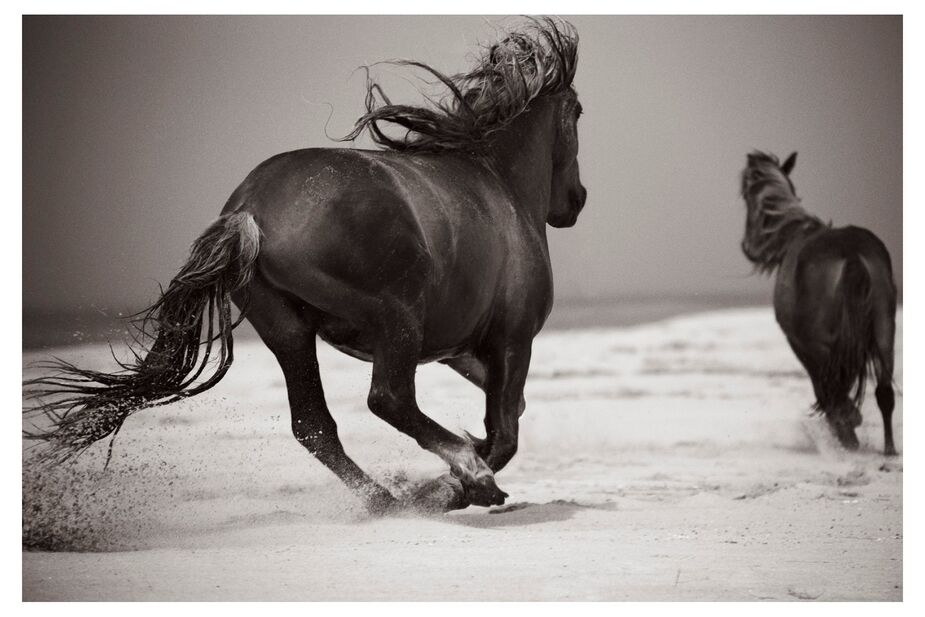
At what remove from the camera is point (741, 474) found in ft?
25.7

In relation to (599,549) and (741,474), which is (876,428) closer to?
(741,474)

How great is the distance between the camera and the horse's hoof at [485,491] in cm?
502

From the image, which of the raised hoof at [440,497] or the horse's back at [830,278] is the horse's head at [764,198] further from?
the raised hoof at [440,497]

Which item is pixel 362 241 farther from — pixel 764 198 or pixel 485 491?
pixel 764 198

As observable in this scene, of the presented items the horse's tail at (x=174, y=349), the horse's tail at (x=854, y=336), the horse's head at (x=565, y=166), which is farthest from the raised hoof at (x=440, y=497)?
the horse's tail at (x=854, y=336)

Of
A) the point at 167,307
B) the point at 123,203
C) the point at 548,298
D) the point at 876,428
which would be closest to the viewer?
the point at 167,307

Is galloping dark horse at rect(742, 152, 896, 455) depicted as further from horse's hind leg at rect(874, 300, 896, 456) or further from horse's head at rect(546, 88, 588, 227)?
horse's head at rect(546, 88, 588, 227)

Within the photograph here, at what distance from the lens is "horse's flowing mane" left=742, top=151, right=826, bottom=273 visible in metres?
9.48

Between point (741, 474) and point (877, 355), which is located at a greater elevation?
point (877, 355)

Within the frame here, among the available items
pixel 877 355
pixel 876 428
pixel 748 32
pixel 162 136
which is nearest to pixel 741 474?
pixel 877 355

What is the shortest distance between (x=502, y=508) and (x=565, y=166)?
5.65ft

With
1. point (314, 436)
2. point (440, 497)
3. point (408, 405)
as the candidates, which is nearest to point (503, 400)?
point (440, 497)

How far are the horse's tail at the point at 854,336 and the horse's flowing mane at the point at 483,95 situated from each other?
3.36 m

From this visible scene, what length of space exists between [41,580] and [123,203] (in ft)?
8.23
